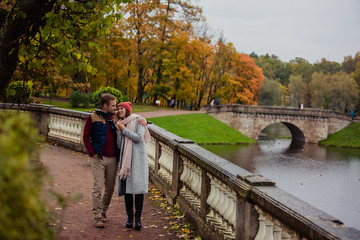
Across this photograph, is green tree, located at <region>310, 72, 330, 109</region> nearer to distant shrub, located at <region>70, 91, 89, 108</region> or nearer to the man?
distant shrub, located at <region>70, 91, 89, 108</region>

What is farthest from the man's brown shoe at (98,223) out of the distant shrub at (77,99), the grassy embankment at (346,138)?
the grassy embankment at (346,138)

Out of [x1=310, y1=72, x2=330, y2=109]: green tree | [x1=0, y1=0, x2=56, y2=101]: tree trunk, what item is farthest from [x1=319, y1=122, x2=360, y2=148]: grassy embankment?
[x1=0, y1=0, x2=56, y2=101]: tree trunk

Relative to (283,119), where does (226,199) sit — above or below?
above

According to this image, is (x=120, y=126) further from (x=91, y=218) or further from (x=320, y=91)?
(x=320, y=91)

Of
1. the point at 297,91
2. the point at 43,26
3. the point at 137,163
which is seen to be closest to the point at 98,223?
the point at 137,163

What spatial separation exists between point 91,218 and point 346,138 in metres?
45.4

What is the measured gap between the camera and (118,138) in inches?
213

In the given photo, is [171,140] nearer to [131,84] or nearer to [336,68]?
[131,84]

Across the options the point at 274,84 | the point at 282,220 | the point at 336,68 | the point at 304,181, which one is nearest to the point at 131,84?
the point at 304,181

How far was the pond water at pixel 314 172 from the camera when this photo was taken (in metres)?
18.2

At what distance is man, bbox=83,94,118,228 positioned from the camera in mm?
5301

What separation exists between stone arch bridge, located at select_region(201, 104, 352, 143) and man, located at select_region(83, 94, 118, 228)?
124ft

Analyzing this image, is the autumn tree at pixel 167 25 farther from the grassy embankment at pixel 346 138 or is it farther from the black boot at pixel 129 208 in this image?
the black boot at pixel 129 208

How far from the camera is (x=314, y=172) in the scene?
26.4m
